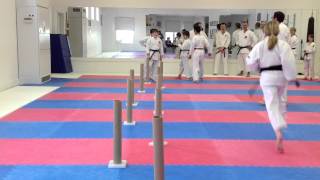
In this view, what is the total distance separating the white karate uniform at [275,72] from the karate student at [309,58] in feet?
31.3

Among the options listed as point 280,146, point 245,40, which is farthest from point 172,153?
point 245,40

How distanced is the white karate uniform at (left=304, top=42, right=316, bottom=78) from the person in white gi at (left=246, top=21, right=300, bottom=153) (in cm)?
953

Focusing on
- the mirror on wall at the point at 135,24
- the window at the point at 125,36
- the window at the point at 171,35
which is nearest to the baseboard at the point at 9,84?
the mirror on wall at the point at 135,24

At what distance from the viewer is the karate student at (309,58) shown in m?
14.1

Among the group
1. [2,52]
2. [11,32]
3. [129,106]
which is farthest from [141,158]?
[11,32]

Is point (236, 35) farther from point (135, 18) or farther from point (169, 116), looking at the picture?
point (169, 116)

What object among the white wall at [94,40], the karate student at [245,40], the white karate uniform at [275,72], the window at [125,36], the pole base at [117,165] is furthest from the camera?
the window at [125,36]

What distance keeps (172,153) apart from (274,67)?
1720 mm

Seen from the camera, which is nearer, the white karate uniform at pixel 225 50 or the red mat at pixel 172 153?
the red mat at pixel 172 153

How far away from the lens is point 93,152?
520cm

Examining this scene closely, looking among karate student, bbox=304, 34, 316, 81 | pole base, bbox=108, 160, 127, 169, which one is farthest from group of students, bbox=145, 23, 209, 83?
pole base, bbox=108, 160, 127, 169

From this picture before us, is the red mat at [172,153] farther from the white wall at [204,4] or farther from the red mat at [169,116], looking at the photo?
the white wall at [204,4]

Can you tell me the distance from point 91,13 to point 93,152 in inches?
490

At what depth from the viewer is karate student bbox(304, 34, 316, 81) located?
46.3ft
